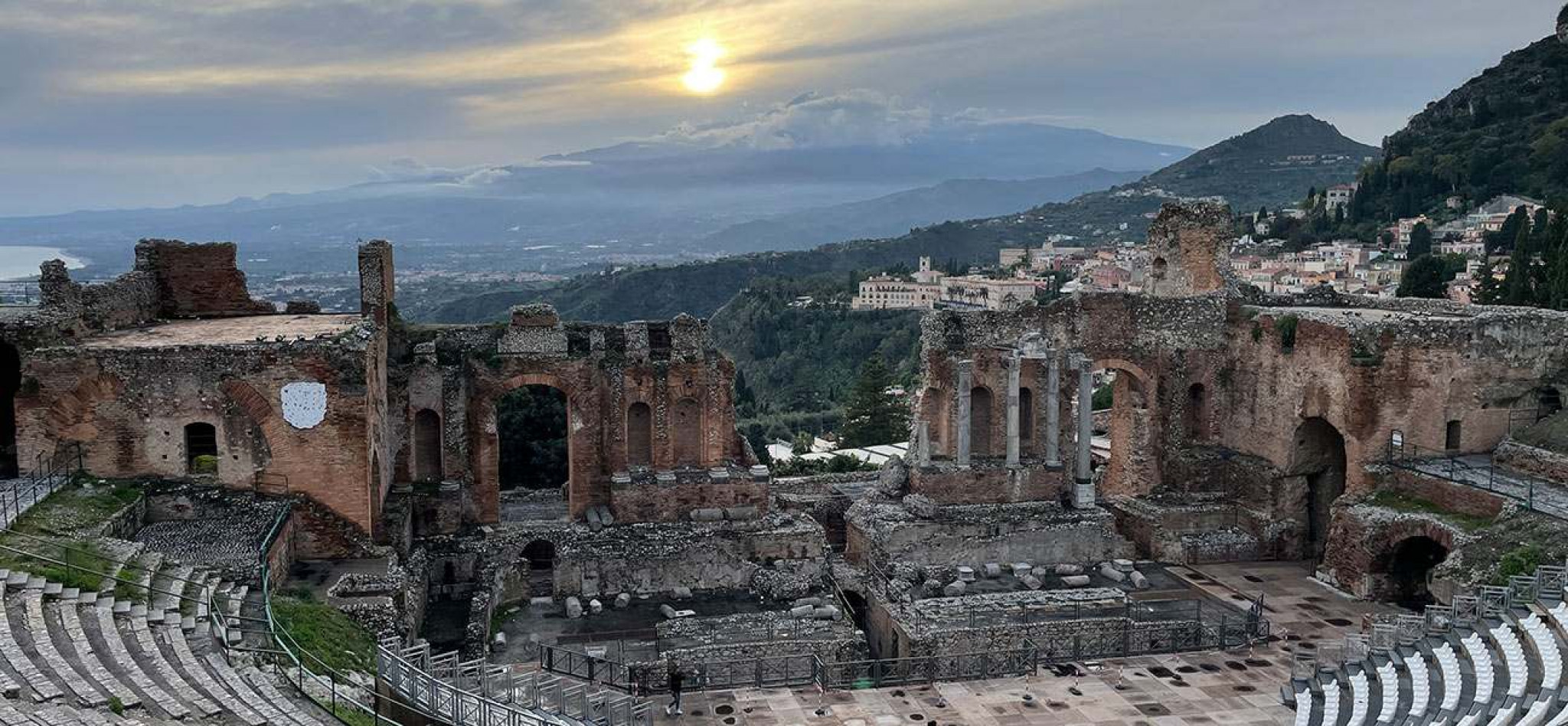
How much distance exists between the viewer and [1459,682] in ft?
61.3

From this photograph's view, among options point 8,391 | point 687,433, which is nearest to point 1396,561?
point 687,433

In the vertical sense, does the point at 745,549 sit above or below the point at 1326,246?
below

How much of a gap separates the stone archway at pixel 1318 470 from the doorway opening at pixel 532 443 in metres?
22.8

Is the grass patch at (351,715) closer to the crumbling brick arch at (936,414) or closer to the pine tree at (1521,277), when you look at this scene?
the crumbling brick arch at (936,414)

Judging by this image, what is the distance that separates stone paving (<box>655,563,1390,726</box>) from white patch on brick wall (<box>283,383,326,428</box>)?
890 cm

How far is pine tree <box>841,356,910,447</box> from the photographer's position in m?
55.7

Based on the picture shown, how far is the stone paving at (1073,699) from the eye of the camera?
2078 centimetres

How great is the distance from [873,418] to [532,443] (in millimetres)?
18940

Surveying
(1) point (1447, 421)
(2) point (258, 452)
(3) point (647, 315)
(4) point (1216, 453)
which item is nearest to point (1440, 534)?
(1) point (1447, 421)

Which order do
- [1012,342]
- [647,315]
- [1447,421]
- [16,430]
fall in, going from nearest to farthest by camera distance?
[16,430]
[1447,421]
[1012,342]
[647,315]

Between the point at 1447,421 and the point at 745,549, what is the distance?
54.9 ft

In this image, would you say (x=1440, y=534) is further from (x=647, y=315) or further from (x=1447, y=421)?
(x=647, y=315)

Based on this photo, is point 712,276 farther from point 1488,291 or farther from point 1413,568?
point 1413,568

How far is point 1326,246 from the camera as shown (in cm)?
9538
